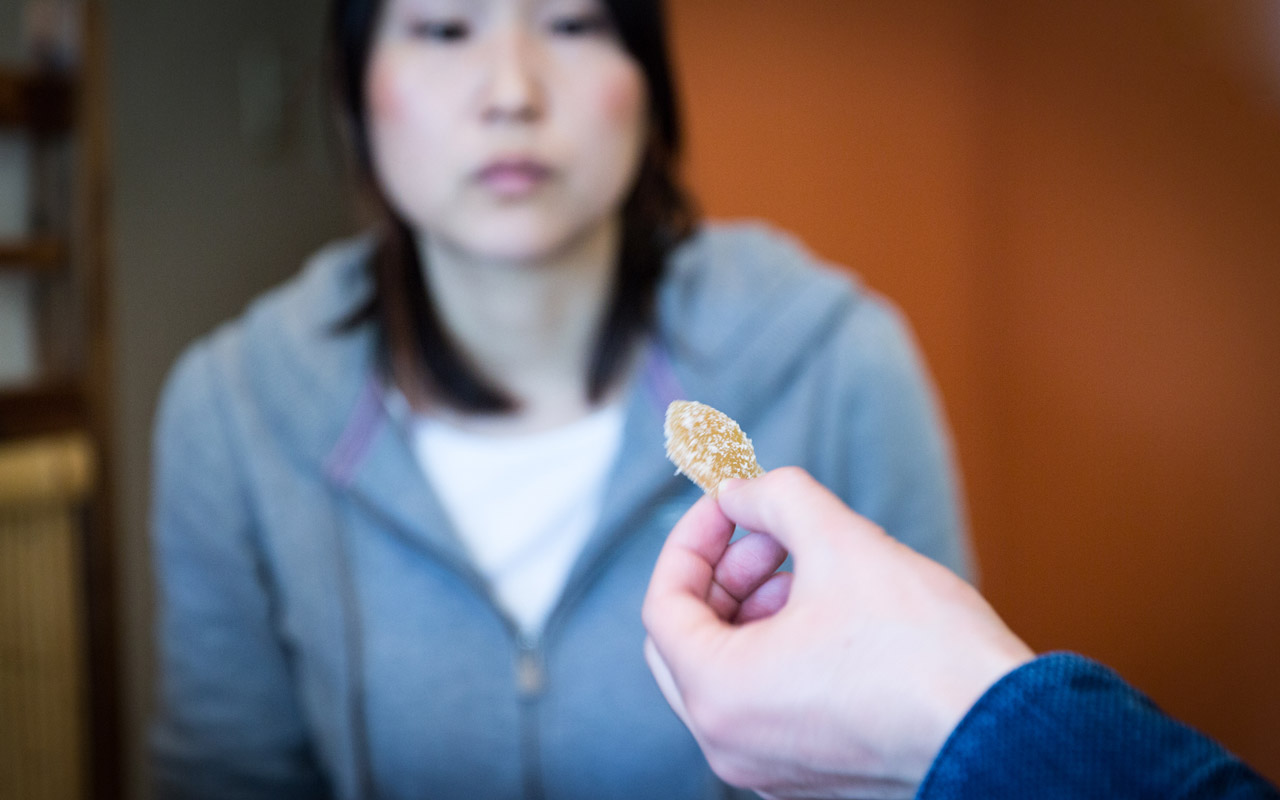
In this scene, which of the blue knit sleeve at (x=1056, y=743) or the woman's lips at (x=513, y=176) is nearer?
the blue knit sleeve at (x=1056, y=743)

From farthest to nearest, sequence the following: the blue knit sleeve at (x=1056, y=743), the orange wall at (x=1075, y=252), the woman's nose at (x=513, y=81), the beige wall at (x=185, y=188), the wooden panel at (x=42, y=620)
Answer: the orange wall at (x=1075, y=252) < the beige wall at (x=185, y=188) < the wooden panel at (x=42, y=620) < the woman's nose at (x=513, y=81) < the blue knit sleeve at (x=1056, y=743)

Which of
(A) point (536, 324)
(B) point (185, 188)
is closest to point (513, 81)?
(A) point (536, 324)

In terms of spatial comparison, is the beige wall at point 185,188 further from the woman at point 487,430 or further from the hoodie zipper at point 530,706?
the hoodie zipper at point 530,706

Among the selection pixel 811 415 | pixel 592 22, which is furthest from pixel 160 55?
pixel 811 415

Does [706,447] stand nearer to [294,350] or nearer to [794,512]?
[794,512]

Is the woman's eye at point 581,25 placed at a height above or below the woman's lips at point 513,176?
above

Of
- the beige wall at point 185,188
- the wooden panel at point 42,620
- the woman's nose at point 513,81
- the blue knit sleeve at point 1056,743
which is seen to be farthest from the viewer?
the beige wall at point 185,188

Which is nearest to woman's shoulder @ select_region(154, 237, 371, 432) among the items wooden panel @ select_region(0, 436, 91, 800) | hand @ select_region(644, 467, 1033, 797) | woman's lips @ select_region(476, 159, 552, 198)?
woman's lips @ select_region(476, 159, 552, 198)

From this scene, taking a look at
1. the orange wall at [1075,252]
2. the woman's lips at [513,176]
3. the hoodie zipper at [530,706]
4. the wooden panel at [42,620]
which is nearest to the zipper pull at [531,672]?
the hoodie zipper at [530,706]
